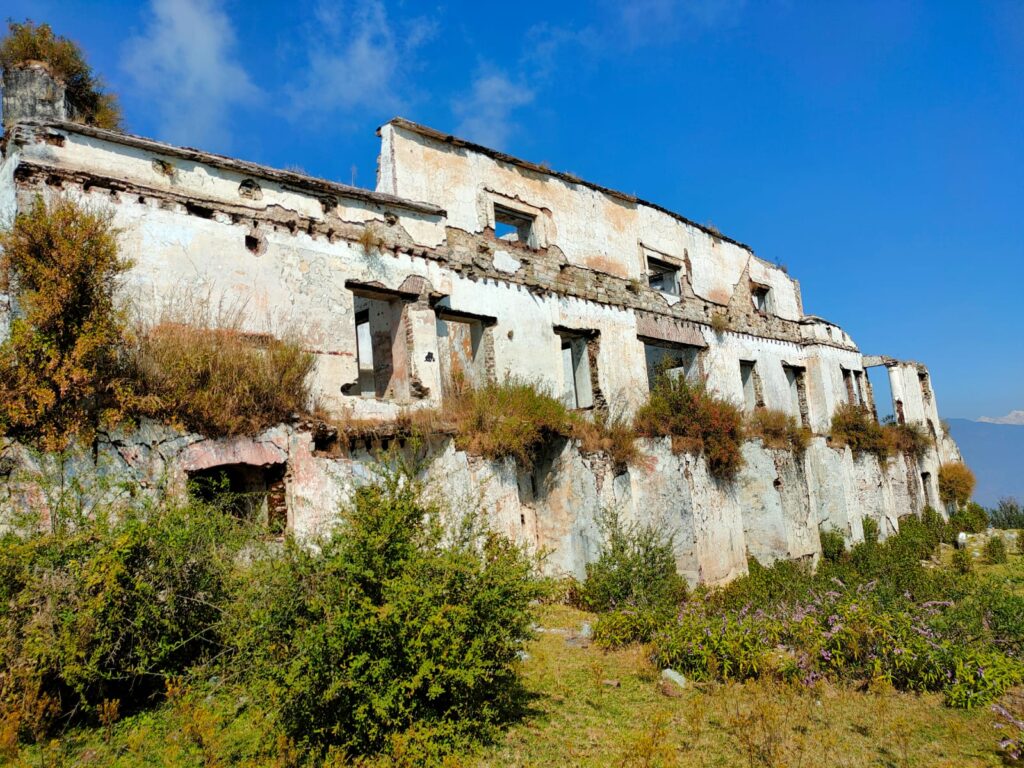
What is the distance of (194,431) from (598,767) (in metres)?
5.10

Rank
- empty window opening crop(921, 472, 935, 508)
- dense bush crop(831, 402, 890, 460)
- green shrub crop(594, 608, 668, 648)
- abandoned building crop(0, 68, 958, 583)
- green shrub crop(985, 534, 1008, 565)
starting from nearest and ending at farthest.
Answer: green shrub crop(594, 608, 668, 648), abandoned building crop(0, 68, 958, 583), green shrub crop(985, 534, 1008, 565), dense bush crop(831, 402, 890, 460), empty window opening crop(921, 472, 935, 508)

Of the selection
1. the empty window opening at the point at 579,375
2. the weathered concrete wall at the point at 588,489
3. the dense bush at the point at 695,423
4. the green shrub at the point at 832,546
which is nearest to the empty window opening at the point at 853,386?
the weathered concrete wall at the point at 588,489

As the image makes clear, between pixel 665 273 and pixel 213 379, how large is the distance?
506 inches

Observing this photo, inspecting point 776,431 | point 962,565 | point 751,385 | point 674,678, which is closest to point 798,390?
point 751,385

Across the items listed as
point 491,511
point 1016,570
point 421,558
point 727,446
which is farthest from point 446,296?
point 1016,570

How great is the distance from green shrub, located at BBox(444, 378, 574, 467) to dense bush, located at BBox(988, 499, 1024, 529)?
2162 centimetres

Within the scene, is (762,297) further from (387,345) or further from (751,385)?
(387,345)

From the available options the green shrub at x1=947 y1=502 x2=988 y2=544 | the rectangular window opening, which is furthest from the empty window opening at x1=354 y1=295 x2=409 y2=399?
the green shrub at x1=947 y1=502 x2=988 y2=544

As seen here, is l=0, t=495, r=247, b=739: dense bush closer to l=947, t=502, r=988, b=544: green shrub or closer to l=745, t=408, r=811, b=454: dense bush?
l=745, t=408, r=811, b=454: dense bush

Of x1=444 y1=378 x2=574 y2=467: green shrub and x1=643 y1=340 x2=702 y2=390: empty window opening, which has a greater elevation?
x1=643 y1=340 x2=702 y2=390: empty window opening

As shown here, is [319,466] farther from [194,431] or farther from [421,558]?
[421,558]

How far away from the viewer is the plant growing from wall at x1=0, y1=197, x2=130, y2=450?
597 cm

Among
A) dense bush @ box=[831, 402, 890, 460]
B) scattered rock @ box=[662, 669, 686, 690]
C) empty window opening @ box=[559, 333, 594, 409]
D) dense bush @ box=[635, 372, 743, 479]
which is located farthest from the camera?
dense bush @ box=[831, 402, 890, 460]

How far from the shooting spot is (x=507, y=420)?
32.2 ft
